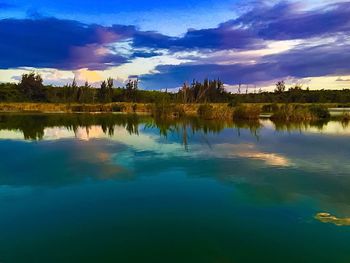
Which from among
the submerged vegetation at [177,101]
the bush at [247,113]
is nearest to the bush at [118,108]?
the submerged vegetation at [177,101]

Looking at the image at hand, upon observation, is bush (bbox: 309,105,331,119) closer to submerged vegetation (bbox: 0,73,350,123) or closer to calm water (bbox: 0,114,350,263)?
submerged vegetation (bbox: 0,73,350,123)

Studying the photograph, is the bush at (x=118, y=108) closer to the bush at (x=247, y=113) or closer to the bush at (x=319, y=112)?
the bush at (x=247, y=113)

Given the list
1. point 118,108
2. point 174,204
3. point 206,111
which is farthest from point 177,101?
point 174,204

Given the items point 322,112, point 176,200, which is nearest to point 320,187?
point 176,200

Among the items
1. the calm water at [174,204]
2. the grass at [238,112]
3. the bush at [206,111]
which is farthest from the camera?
the bush at [206,111]

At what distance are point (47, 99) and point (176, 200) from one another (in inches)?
2195

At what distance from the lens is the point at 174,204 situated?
6484mm

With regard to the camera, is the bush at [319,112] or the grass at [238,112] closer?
the grass at [238,112]

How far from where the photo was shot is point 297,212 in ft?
19.9

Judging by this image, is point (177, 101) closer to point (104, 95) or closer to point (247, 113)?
point (247, 113)

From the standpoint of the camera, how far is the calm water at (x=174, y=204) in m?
4.66

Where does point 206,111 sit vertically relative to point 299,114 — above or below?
above

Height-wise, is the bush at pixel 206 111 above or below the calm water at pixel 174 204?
above

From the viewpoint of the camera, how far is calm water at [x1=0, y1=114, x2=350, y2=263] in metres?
4.66
